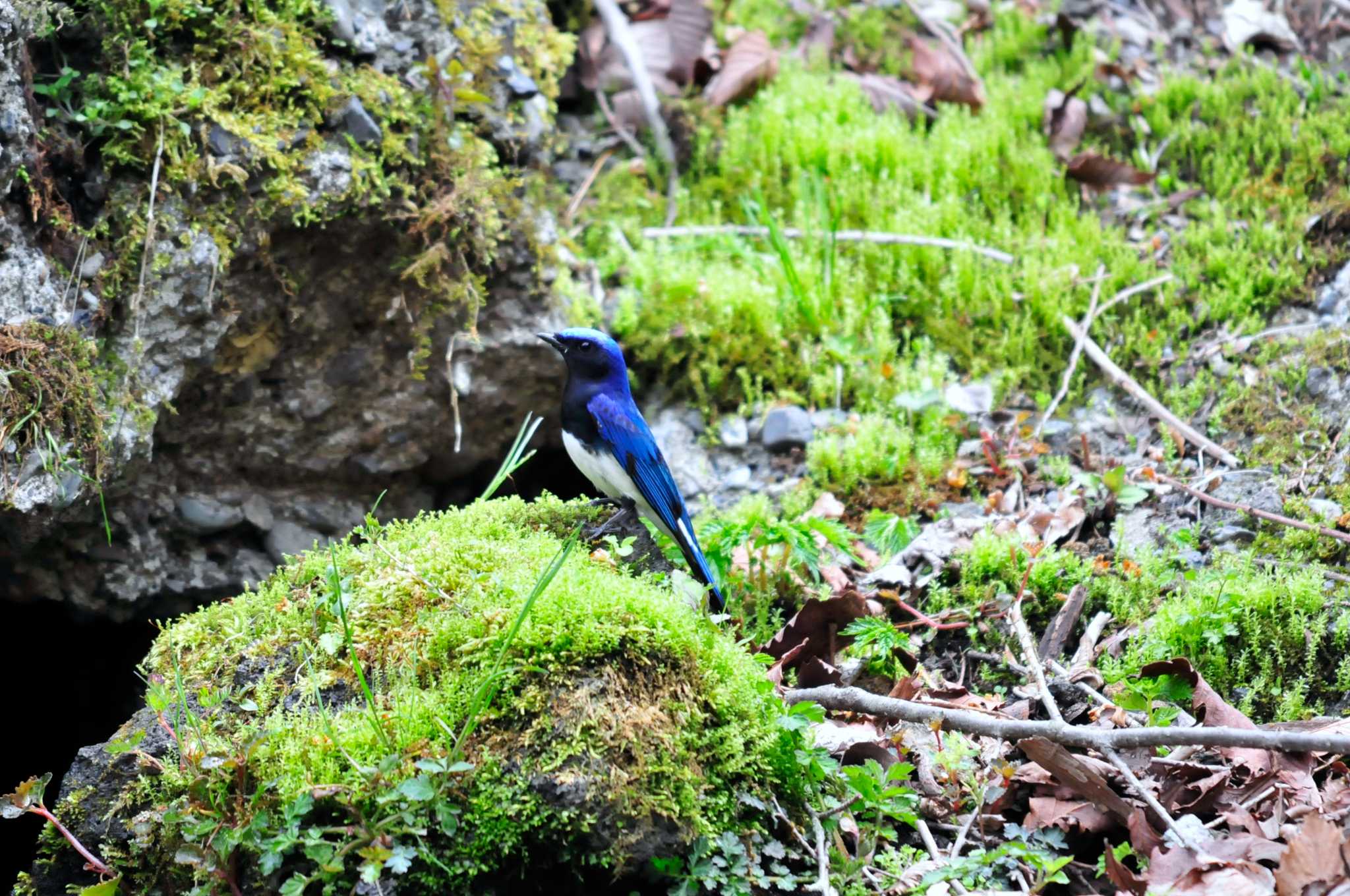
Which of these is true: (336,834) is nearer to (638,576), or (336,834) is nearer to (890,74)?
(638,576)

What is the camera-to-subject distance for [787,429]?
5.21m

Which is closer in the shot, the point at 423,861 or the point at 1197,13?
the point at 423,861

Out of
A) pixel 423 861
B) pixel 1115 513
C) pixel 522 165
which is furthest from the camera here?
pixel 522 165

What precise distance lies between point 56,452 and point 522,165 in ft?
9.07

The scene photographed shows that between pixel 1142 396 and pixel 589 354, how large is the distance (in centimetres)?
251

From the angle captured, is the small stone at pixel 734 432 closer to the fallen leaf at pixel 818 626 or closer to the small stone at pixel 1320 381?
the fallen leaf at pixel 818 626

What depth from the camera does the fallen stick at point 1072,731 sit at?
2613 millimetres

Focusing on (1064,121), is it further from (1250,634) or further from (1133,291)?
(1250,634)

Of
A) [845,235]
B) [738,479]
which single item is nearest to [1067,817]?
[738,479]

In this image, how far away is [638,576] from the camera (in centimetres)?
355

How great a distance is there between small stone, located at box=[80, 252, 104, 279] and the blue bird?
1635 mm

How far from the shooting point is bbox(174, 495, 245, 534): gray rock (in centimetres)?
476

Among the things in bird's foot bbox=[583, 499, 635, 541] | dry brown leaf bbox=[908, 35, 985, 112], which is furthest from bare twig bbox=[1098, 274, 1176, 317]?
bird's foot bbox=[583, 499, 635, 541]

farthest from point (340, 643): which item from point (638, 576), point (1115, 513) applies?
point (1115, 513)
